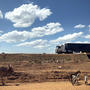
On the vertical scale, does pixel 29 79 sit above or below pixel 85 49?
below

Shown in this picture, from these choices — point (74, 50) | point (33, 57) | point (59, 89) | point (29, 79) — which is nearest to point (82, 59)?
point (74, 50)

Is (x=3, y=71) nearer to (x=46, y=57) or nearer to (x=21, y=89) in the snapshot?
(x=21, y=89)

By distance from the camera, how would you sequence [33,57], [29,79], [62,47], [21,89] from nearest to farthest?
[21,89] → [29,79] → [33,57] → [62,47]

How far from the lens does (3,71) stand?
68.9ft

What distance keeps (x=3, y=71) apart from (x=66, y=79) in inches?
365

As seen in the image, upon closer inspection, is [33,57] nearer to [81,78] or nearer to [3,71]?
[3,71]

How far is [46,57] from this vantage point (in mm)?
36750

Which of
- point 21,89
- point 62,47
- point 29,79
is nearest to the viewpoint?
point 21,89

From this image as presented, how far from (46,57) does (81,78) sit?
17873 mm

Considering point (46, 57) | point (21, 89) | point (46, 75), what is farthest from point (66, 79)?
point (46, 57)

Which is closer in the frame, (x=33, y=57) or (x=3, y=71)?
(x=3, y=71)

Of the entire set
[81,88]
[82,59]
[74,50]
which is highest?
[74,50]

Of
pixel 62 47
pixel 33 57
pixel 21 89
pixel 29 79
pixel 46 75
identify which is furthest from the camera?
pixel 62 47

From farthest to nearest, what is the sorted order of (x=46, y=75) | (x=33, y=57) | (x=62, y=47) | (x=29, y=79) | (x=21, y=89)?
(x=62, y=47), (x=33, y=57), (x=46, y=75), (x=29, y=79), (x=21, y=89)
